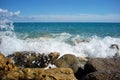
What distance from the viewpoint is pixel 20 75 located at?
17.1 feet

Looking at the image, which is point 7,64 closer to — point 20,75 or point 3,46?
point 20,75

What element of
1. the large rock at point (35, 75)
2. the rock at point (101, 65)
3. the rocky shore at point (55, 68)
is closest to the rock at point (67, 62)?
the rocky shore at point (55, 68)

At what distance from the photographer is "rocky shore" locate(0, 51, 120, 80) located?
17.0 feet

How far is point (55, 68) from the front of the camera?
219 inches

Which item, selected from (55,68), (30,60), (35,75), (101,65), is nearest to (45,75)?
(35,75)

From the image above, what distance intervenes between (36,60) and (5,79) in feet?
11.7

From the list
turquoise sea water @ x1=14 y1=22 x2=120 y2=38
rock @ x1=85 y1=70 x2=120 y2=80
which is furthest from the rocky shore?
turquoise sea water @ x1=14 y1=22 x2=120 y2=38

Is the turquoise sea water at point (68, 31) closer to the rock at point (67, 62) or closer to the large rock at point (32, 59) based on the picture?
the large rock at point (32, 59)

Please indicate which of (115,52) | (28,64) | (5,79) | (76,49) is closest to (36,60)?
(28,64)

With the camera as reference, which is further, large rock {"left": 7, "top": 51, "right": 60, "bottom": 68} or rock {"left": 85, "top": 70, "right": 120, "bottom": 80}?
large rock {"left": 7, "top": 51, "right": 60, "bottom": 68}

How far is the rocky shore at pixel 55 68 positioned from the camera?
520 cm

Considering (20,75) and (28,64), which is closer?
(20,75)

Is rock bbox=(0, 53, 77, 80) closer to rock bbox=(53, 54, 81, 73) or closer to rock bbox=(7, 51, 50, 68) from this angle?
rock bbox=(53, 54, 81, 73)

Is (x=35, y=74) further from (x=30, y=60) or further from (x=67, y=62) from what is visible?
(x=30, y=60)
